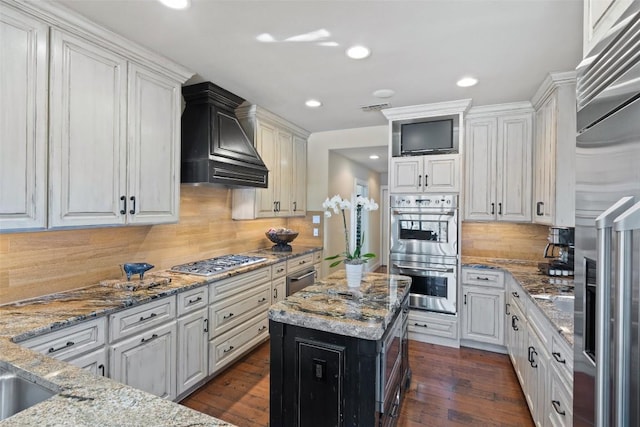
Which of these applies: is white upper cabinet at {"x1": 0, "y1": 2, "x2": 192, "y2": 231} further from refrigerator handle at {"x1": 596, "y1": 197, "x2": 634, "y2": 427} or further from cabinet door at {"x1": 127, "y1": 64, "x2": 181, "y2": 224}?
refrigerator handle at {"x1": 596, "y1": 197, "x2": 634, "y2": 427}

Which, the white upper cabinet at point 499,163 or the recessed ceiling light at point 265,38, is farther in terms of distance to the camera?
the white upper cabinet at point 499,163

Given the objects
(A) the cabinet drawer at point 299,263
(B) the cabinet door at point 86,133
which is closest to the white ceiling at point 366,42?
(B) the cabinet door at point 86,133

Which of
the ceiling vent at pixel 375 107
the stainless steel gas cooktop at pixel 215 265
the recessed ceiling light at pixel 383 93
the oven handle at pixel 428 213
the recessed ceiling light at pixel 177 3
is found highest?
the ceiling vent at pixel 375 107

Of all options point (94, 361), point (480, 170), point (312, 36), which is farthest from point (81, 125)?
point (480, 170)

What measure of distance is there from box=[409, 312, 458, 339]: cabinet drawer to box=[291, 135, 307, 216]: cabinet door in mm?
2002

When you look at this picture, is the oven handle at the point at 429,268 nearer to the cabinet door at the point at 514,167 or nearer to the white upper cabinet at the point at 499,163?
the white upper cabinet at the point at 499,163

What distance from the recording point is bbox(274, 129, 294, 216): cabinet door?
3.98 metres

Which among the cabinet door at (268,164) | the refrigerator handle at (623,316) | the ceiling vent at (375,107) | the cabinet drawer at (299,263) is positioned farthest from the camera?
the cabinet drawer at (299,263)

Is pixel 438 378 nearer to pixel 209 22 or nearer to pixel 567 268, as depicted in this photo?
pixel 567 268

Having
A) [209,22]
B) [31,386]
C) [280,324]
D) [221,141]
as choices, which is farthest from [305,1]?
[31,386]

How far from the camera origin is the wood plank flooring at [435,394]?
2.26 m

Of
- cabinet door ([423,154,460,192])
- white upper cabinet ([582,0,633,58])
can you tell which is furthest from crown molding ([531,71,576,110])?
white upper cabinet ([582,0,633,58])

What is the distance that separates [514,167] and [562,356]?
7.69ft

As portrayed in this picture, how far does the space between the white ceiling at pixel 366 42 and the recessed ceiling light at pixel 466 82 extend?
66 millimetres
